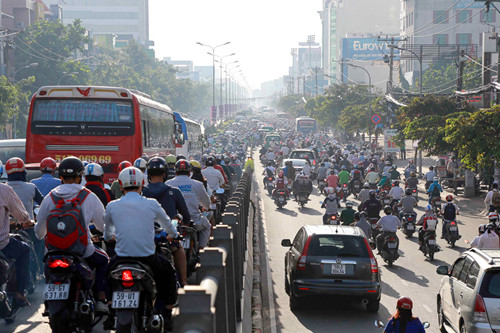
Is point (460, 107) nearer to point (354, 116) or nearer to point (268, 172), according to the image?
point (268, 172)

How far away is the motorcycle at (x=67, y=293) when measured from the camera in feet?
23.5

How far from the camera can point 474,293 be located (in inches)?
378

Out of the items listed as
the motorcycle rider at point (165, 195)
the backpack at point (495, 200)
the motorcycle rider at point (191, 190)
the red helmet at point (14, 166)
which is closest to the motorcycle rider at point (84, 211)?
the motorcycle rider at point (165, 195)

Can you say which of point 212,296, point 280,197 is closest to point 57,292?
point 212,296

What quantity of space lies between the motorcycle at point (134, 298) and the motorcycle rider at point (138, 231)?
0.62ft

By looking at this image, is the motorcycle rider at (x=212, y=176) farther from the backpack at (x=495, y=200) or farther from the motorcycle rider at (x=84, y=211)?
the backpack at (x=495, y=200)

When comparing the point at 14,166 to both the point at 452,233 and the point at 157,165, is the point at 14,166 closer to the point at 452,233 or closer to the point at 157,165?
the point at 157,165

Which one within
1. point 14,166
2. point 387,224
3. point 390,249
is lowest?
point 390,249

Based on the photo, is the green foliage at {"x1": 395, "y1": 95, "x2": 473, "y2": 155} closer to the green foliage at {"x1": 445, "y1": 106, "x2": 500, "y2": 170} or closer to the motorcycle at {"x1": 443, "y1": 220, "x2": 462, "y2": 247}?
the green foliage at {"x1": 445, "y1": 106, "x2": 500, "y2": 170}

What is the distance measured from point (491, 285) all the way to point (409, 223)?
14.6m

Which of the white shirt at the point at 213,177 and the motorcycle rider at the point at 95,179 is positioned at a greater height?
the motorcycle rider at the point at 95,179

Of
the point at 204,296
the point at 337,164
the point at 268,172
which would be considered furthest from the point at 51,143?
the point at 337,164

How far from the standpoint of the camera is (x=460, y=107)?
148 ft

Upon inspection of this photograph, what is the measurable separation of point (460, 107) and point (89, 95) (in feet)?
96.7
